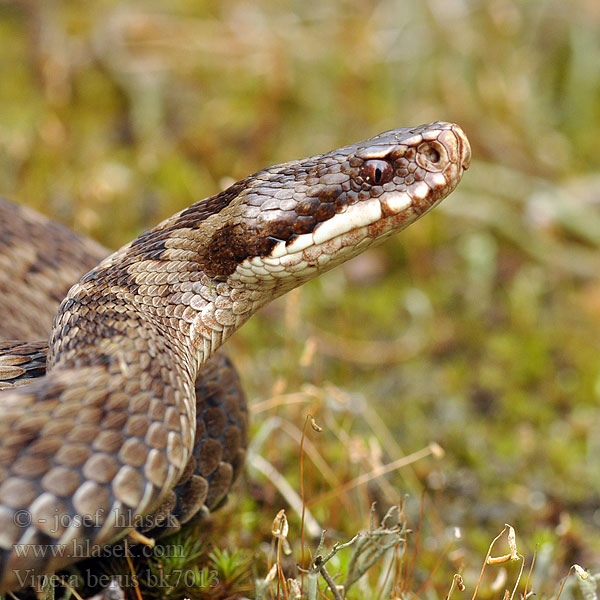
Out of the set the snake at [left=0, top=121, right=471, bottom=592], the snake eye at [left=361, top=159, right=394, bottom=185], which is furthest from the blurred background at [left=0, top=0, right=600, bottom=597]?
the snake eye at [left=361, top=159, right=394, bottom=185]

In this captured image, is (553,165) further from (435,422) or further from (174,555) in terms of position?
(174,555)

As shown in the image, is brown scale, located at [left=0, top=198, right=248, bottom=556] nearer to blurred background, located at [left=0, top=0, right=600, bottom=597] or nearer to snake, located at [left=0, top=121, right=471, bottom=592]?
snake, located at [left=0, top=121, right=471, bottom=592]

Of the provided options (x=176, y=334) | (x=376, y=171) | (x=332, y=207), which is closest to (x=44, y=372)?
(x=176, y=334)

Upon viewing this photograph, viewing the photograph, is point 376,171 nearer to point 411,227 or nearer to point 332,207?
point 332,207

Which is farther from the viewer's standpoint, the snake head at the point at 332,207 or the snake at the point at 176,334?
→ the snake head at the point at 332,207

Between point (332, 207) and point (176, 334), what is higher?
point (332, 207)

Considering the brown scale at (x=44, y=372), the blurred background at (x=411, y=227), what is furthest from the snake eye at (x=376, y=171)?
the brown scale at (x=44, y=372)

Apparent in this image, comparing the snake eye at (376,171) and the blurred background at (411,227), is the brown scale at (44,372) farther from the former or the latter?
the snake eye at (376,171)

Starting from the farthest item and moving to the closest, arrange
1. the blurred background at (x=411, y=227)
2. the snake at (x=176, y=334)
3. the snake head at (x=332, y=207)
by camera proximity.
Answer: the blurred background at (x=411, y=227) < the snake head at (x=332, y=207) < the snake at (x=176, y=334)
